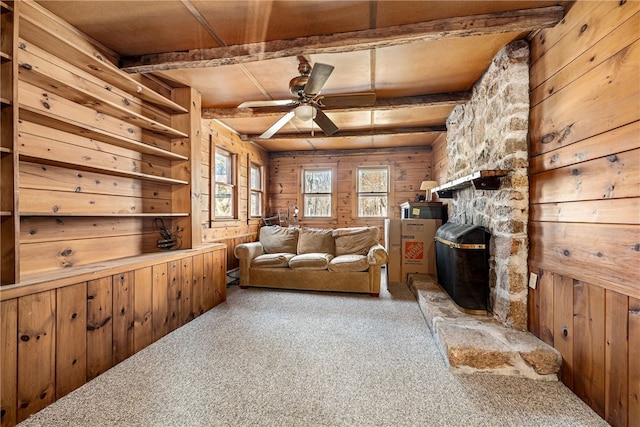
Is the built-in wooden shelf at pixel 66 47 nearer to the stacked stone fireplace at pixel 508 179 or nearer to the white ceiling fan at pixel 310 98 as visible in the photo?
the white ceiling fan at pixel 310 98

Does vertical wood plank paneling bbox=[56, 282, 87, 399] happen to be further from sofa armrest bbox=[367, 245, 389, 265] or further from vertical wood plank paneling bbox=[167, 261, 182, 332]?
sofa armrest bbox=[367, 245, 389, 265]

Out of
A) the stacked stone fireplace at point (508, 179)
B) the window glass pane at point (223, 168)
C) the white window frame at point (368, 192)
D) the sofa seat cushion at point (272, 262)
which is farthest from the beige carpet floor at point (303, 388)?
the white window frame at point (368, 192)

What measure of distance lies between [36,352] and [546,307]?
324 centimetres

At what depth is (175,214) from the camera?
2734 millimetres

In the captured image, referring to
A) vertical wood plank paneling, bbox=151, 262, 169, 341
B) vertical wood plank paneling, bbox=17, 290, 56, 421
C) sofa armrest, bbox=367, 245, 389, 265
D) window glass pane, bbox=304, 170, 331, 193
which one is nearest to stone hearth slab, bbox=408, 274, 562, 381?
sofa armrest, bbox=367, 245, 389, 265

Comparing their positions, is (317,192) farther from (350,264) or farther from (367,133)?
(350,264)

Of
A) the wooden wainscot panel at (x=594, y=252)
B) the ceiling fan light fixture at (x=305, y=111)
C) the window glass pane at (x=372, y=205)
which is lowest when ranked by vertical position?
the wooden wainscot panel at (x=594, y=252)

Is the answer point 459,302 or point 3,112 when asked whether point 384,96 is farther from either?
point 3,112

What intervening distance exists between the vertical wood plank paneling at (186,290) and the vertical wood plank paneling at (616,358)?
3146 millimetres

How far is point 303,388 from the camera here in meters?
1.67

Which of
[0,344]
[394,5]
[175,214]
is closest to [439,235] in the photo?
[394,5]

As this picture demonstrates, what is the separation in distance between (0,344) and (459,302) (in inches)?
124

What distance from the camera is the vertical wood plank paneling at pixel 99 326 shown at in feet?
5.73

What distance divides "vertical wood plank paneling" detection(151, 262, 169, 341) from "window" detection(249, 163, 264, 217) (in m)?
2.99
